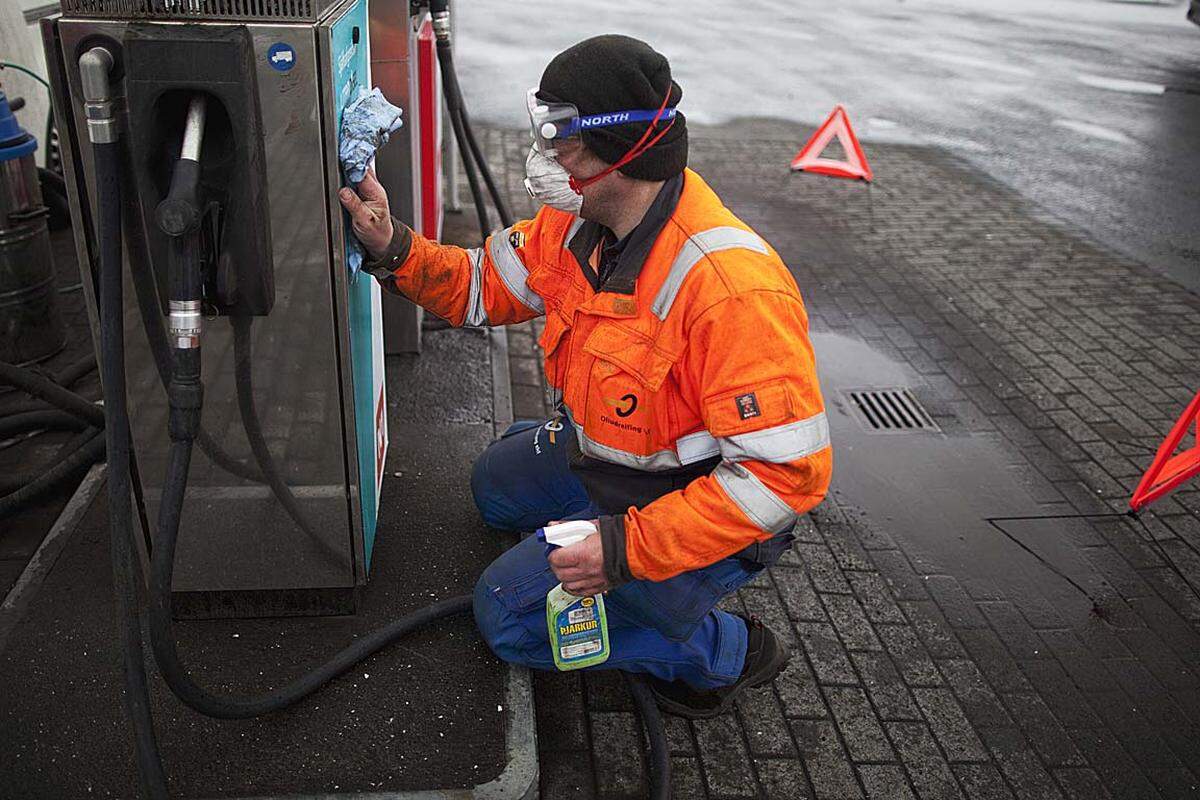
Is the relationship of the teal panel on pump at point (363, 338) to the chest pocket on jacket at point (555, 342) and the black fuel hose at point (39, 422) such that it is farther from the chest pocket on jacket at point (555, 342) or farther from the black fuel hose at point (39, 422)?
the black fuel hose at point (39, 422)

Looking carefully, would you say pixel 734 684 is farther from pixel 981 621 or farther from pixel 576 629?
pixel 981 621

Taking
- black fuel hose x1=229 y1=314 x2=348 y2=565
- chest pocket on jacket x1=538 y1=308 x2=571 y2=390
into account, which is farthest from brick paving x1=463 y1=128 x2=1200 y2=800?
chest pocket on jacket x1=538 y1=308 x2=571 y2=390

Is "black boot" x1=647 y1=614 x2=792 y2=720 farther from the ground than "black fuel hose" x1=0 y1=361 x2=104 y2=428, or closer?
closer

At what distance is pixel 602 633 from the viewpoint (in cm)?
268

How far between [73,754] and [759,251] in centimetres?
210

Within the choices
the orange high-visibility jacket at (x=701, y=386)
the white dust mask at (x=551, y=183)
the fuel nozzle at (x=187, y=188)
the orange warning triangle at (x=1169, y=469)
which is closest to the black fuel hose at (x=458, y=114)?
the white dust mask at (x=551, y=183)

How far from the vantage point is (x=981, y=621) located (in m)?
3.46

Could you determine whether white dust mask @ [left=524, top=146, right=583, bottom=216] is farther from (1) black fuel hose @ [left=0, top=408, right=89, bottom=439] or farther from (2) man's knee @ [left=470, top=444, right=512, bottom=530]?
(1) black fuel hose @ [left=0, top=408, right=89, bottom=439]

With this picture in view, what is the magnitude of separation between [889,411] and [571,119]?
2945 millimetres

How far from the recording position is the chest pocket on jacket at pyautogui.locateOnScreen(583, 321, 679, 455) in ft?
7.88

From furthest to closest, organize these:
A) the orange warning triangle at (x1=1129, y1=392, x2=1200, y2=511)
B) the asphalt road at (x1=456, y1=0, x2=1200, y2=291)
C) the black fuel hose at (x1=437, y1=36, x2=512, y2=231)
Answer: the asphalt road at (x1=456, y1=0, x2=1200, y2=291), the black fuel hose at (x1=437, y1=36, x2=512, y2=231), the orange warning triangle at (x1=1129, y1=392, x2=1200, y2=511)

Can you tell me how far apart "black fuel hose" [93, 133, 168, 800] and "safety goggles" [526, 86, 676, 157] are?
3.02 ft

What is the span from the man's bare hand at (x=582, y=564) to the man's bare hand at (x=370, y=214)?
91 centimetres

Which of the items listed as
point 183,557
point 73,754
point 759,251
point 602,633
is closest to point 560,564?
point 602,633
